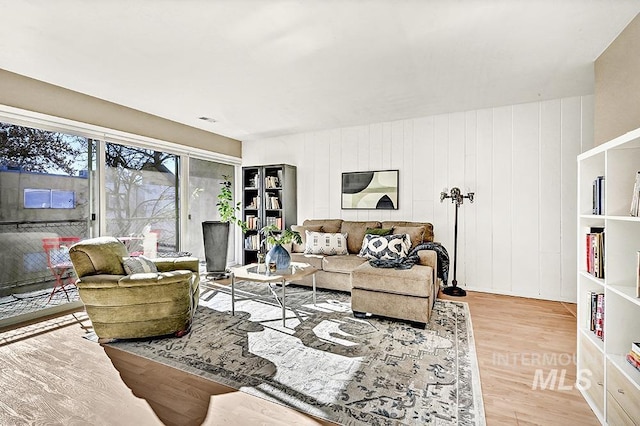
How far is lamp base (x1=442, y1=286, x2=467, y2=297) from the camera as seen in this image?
13.6 ft

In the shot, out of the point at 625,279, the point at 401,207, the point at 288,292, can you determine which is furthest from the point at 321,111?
the point at 625,279

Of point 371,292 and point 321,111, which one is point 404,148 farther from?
point 371,292

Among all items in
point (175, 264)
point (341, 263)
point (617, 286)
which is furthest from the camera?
point (341, 263)

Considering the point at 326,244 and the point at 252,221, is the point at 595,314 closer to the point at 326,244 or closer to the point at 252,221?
the point at 326,244

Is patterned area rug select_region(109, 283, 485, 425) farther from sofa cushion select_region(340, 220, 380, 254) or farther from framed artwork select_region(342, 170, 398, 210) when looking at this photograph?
framed artwork select_region(342, 170, 398, 210)

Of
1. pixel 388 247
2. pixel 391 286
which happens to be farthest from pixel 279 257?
pixel 388 247

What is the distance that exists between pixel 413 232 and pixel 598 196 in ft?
8.06

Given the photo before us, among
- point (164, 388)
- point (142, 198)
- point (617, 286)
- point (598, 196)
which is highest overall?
point (142, 198)

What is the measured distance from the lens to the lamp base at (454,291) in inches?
163

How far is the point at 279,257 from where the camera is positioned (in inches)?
131

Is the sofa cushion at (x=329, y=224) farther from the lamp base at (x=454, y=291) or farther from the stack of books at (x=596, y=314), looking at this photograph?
the stack of books at (x=596, y=314)

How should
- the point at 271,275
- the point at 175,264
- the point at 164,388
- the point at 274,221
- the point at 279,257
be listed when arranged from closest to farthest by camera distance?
the point at 164,388 → the point at 271,275 → the point at 279,257 → the point at 175,264 → the point at 274,221

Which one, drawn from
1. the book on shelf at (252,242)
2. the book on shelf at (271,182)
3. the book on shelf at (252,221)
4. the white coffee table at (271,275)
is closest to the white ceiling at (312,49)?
the book on shelf at (271,182)

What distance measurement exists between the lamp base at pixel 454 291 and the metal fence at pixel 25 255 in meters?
4.82
